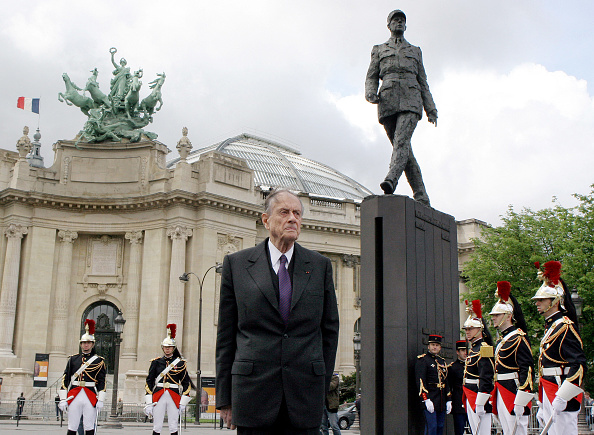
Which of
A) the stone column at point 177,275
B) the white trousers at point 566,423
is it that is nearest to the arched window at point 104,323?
the stone column at point 177,275

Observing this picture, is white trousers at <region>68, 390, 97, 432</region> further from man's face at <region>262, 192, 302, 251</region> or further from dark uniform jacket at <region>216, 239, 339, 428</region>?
man's face at <region>262, 192, 302, 251</region>

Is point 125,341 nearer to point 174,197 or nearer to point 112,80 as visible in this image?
point 174,197

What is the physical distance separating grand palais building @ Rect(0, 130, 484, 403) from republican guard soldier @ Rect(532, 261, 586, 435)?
106 ft

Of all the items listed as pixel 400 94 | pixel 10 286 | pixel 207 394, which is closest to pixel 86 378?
pixel 400 94

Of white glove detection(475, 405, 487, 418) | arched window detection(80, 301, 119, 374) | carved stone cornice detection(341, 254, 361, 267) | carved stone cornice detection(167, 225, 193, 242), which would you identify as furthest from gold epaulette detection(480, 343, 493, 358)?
carved stone cornice detection(341, 254, 361, 267)

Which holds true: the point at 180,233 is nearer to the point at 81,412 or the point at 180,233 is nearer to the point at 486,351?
the point at 81,412

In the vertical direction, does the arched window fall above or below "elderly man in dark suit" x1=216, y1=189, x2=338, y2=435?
above

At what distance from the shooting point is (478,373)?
13.0 meters

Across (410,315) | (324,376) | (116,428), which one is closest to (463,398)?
(410,315)

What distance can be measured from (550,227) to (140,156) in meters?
26.3

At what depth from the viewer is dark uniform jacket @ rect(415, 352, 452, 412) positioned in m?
9.95

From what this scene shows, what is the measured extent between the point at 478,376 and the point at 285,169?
51140 millimetres

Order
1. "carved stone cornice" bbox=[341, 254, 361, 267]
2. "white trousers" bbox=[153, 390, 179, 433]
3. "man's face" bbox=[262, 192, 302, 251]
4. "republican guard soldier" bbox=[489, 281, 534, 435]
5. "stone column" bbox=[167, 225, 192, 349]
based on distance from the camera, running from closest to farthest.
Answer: "man's face" bbox=[262, 192, 302, 251] < "republican guard soldier" bbox=[489, 281, 534, 435] < "white trousers" bbox=[153, 390, 179, 433] < "stone column" bbox=[167, 225, 192, 349] < "carved stone cornice" bbox=[341, 254, 361, 267]

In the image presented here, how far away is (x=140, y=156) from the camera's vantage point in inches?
1825
